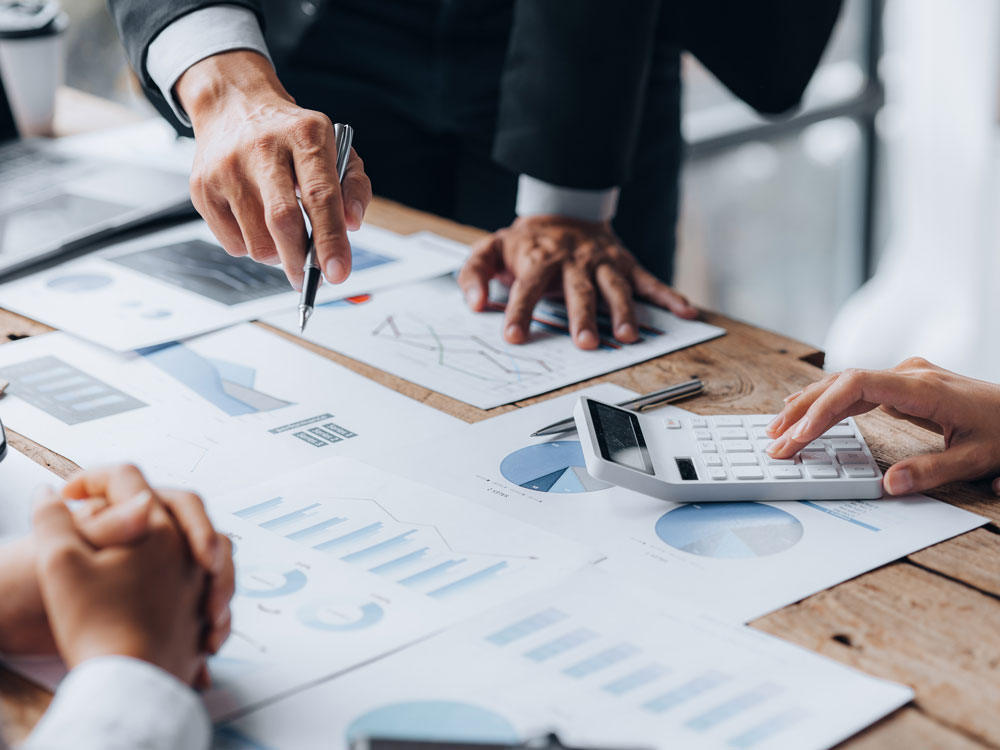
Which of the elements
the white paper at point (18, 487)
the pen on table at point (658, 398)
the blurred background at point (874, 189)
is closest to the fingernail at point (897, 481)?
the pen on table at point (658, 398)

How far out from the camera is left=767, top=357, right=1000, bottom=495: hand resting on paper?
0.71 metres

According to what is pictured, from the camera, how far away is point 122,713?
433mm

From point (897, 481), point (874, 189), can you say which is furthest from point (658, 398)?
point (874, 189)

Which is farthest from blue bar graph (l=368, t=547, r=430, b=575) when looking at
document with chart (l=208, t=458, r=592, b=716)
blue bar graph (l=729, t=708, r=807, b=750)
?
blue bar graph (l=729, t=708, r=807, b=750)

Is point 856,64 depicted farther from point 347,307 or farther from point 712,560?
point 712,560

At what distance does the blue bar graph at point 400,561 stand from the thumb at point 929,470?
31cm

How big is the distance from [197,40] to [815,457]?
2.06 ft

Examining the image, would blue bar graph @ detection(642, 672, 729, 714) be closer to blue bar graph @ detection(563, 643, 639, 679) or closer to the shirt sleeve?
blue bar graph @ detection(563, 643, 639, 679)

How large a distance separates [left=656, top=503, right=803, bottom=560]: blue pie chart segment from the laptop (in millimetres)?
769

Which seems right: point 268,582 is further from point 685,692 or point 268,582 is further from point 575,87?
point 575,87

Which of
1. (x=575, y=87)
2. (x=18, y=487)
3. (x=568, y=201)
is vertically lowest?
(x=18, y=487)

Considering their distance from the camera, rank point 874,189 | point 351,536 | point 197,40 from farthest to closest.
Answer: point 874,189 → point 197,40 → point 351,536

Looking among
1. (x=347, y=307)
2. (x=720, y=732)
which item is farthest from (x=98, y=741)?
(x=347, y=307)

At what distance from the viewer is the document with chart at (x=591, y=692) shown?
0.48 meters
